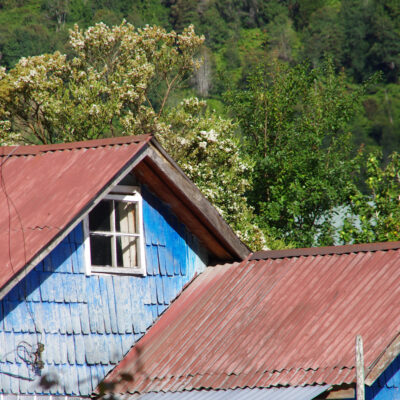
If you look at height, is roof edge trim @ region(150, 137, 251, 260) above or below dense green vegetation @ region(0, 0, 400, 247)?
below

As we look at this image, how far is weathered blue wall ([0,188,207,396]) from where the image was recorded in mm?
10578

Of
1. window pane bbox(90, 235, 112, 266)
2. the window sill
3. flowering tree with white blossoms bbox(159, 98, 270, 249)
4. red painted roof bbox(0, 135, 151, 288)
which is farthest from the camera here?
flowering tree with white blossoms bbox(159, 98, 270, 249)

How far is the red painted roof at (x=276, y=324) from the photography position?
10.1 m

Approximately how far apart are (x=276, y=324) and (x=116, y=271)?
2091 millimetres

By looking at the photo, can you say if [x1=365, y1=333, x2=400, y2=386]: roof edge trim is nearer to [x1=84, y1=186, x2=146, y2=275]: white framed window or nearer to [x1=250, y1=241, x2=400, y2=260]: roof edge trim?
[x1=250, y1=241, x2=400, y2=260]: roof edge trim

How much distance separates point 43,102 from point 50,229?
1593cm

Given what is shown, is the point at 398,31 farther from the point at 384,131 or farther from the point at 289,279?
the point at 289,279

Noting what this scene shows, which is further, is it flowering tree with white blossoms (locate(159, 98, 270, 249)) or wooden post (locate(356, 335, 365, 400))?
flowering tree with white blossoms (locate(159, 98, 270, 249))

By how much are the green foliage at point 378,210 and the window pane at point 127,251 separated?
1228cm

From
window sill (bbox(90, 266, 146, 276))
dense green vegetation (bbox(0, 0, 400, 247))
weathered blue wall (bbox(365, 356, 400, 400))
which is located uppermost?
dense green vegetation (bbox(0, 0, 400, 247))

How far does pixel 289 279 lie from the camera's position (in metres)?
11.8

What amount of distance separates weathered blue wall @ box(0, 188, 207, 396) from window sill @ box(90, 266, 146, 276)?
6 cm

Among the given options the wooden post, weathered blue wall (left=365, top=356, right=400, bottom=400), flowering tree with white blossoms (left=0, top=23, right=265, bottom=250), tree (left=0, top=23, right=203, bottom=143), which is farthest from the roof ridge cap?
tree (left=0, top=23, right=203, bottom=143)

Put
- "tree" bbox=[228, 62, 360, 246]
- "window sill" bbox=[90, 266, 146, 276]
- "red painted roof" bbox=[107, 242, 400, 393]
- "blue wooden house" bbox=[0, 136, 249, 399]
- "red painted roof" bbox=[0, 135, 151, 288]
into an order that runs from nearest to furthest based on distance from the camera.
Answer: "red painted roof" bbox=[107, 242, 400, 393] < "red painted roof" bbox=[0, 135, 151, 288] < "blue wooden house" bbox=[0, 136, 249, 399] < "window sill" bbox=[90, 266, 146, 276] < "tree" bbox=[228, 62, 360, 246]
